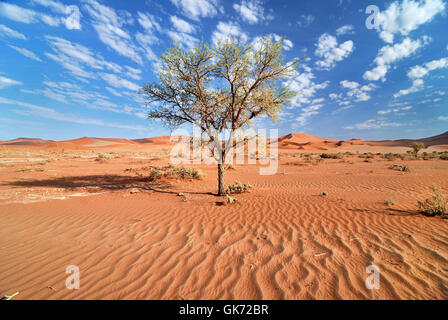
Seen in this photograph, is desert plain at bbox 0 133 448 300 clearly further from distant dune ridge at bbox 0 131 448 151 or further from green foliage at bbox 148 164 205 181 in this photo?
distant dune ridge at bbox 0 131 448 151

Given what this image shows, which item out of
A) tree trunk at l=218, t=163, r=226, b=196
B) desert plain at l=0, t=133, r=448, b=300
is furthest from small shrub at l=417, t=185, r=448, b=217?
tree trunk at l=218, t=163, r=226, b=196

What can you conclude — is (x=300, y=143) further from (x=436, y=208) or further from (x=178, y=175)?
(x=436, y=208)

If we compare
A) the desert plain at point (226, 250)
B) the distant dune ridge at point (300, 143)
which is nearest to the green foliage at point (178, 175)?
the desert plain at point (226, 250)

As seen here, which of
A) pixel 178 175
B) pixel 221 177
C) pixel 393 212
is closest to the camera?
pixel 393 212

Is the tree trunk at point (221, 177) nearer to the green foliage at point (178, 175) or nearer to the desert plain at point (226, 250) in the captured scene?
the desert plain at point (226, 250)

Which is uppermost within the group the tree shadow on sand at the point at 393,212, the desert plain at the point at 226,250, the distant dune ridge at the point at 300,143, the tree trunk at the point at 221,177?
the distant dune ridge at the point at 300,143

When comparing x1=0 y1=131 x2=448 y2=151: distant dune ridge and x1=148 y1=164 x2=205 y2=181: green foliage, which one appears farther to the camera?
x1=0 y1=131 x2=448 y2=151: distant dune ridge

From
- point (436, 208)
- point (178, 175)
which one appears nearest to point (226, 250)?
point (436, 208)

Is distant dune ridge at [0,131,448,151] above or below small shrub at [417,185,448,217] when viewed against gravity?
above

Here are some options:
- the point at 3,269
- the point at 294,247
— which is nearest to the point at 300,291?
the point at 294,247

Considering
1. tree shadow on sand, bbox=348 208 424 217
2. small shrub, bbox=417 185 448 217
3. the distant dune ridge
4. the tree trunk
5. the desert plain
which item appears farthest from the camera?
the distant dune ridge

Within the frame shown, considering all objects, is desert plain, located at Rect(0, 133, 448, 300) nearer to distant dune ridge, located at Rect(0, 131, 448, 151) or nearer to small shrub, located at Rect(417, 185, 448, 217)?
small shrub, located at Rect(417, 185, 448, 217)

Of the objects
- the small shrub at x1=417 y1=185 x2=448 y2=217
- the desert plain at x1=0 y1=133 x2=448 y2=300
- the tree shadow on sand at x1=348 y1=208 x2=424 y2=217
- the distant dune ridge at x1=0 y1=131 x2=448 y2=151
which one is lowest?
the desert plain at x1=0 y1=133 x2=448 y2=300

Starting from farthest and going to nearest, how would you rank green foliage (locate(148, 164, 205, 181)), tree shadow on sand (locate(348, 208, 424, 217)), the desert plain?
1. green foliage (locate(148, 164, 205, 181))
2. tree shadow on sand (locate(348, 208, 424, 217))
3. the desert plain
